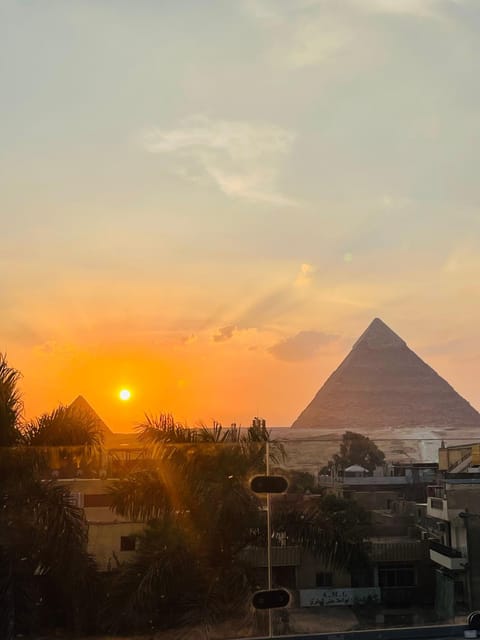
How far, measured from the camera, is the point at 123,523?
361 cm

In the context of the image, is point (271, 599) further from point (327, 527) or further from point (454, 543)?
point (454, 543)

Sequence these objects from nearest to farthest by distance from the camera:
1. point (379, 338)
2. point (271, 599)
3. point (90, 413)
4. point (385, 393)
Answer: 1. point (271, 599)
2. point (90, 413)
3. point (385, 393)
4. point (379, 338)

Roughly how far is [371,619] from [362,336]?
155313mm

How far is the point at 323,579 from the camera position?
3.65 meters

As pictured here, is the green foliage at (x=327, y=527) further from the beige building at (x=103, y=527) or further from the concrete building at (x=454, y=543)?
the beige building at (x=103, y=527)

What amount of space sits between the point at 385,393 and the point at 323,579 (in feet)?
453

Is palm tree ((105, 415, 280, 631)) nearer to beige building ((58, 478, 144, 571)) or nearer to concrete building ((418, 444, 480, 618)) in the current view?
beige building ((58, 478, 144, 571))

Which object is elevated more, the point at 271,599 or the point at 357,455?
the point at 357,455

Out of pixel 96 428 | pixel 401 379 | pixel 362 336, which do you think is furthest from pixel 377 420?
pixel 96 428

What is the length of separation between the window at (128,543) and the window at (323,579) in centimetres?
78

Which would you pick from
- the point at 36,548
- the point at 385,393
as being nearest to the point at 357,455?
the point at 36,548

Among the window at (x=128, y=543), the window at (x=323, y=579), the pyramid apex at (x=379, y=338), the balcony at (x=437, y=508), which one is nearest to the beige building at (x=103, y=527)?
the window at (x=128, y=543)

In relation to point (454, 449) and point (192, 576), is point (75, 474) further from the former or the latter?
point (454, 449)

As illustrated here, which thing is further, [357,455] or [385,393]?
[385,393]
